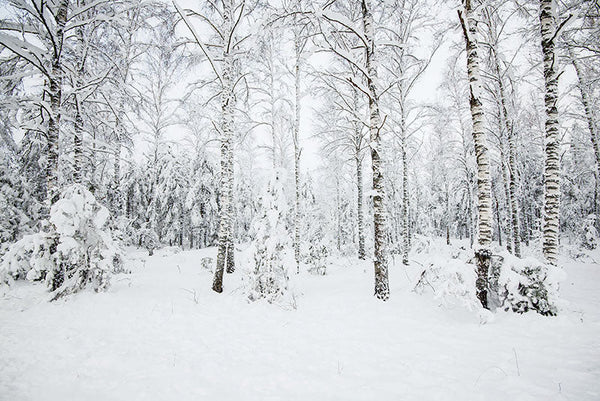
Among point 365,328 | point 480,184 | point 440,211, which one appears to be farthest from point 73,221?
point 440,211

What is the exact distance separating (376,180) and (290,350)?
4161 millimetres

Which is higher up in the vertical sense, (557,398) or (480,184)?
(480,184)

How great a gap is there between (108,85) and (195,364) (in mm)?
8593

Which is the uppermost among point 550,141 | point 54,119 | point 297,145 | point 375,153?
point 297,145

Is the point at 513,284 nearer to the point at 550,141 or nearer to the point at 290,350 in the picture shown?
the point at 550,141

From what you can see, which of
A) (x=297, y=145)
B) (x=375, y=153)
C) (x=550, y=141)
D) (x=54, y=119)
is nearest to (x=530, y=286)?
(x=550, y=141)

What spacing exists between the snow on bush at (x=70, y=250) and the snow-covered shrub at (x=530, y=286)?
27.1 feet

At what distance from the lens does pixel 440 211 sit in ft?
95.8

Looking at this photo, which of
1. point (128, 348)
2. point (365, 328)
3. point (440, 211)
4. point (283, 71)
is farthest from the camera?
point (440, 211)

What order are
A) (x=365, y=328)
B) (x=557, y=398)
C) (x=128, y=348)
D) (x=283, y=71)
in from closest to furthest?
(x=557, y=398) < (x=128, y=348) < (x=365, y=328) < (x=283, y=71)

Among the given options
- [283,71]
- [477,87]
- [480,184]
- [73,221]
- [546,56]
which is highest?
[283,71]

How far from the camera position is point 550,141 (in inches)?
234

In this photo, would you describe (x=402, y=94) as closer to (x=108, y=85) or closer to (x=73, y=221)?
(x=108, y=85)

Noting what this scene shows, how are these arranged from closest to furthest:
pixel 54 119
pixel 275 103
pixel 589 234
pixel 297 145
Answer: pixel 54 119 < pixel 297 145 < pixel 275 103 < pixel 589 234
